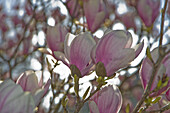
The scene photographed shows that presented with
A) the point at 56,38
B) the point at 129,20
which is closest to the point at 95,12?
the point at 56,38

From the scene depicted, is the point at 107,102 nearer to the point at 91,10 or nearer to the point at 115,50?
the point at 115,50

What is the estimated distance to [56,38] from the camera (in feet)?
2.18

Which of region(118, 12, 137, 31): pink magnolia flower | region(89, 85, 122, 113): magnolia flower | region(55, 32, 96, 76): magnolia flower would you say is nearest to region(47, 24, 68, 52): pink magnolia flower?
region(55, 32, 96, 76): magnolia flower

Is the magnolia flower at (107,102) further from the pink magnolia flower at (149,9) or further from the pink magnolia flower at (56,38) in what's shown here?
the pink magnolia flower at (149,9)

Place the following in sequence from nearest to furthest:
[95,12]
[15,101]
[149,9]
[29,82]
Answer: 1. [15,101]
2. [29,82]
3. [95,12]
4. [149,9]

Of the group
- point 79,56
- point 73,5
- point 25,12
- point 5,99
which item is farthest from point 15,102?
point 25,12

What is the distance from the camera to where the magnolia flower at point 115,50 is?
0.53m

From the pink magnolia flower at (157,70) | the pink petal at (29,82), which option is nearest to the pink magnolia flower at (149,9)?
the pink magnolia flower at (157,70)

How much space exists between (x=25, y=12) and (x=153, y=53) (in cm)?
151

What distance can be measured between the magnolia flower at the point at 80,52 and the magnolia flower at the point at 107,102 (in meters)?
0.07

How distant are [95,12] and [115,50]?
0.30 m

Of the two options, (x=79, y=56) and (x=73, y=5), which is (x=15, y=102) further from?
(x=73, y=5)

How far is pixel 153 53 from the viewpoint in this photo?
566mm

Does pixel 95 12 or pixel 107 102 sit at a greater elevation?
pixel 95 12
